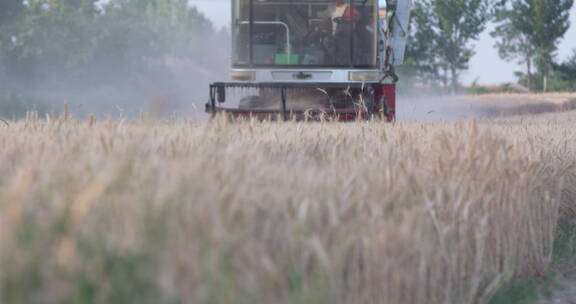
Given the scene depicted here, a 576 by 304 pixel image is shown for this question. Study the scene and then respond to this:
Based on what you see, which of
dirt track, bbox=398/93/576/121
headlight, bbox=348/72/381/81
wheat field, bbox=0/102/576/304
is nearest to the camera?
wheat field, bbox=0/102/576/304

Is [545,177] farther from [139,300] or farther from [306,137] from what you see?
[139,300]

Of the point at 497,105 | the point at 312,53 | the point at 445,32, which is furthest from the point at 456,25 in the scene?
the point at 312,53

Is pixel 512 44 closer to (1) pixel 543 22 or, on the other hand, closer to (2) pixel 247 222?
(1) pixel 543 22

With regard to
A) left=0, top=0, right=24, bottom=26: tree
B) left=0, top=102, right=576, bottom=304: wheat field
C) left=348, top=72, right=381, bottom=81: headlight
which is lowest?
left=0, top=102, right=576, bottom=304: wheat field

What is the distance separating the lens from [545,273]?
4027 mm

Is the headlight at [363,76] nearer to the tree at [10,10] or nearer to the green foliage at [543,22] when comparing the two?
the tree at [10,10]

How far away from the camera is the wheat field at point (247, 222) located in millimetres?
1600

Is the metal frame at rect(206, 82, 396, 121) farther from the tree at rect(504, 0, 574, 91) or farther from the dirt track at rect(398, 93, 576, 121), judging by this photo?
the tree at rect(504, 0, 574, 91)

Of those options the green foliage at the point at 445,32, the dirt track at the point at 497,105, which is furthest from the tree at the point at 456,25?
the dirt track at the point at 497,105

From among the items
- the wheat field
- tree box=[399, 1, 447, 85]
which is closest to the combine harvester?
the wheat field

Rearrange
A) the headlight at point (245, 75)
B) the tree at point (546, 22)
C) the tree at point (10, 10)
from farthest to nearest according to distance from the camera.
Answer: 1. the tree at point (546, 22)
2. the tree at point (10, 10)
3. the headlight at point (245, 75)

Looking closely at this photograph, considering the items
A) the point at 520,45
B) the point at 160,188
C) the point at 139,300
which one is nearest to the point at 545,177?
the point at 160,188

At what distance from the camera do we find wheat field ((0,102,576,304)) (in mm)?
1600

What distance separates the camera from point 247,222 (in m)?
1.93
